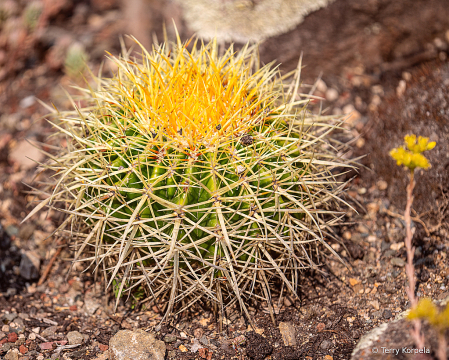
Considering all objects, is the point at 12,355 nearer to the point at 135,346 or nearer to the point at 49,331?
the point at 49,331

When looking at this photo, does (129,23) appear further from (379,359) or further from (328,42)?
(379,359)

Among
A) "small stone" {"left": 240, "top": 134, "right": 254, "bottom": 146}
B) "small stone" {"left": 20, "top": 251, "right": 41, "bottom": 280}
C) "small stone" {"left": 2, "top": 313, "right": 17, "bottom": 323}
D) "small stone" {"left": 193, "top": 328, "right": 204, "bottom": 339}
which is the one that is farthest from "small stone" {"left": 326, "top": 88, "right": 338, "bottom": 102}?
"small stone" {"left": 2, "top": 313, "right": 17, "bottom": 323}

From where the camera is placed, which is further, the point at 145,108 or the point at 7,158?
the point at 7,158

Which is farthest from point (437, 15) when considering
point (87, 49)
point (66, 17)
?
point (66, 17)

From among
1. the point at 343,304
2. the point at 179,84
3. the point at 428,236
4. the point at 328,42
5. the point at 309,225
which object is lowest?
the point at 343,304

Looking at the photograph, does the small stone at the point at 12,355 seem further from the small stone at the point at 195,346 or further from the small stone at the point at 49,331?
the small stone at the point at 195,346
